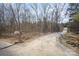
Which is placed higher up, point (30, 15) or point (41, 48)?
point (30, 15)

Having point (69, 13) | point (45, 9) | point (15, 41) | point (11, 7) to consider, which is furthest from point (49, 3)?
point (15, 41)

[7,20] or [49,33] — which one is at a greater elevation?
[7,20]

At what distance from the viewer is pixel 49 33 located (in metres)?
2.15

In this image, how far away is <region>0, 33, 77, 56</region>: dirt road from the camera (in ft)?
7.05

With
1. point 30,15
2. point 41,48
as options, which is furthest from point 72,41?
point 30,15

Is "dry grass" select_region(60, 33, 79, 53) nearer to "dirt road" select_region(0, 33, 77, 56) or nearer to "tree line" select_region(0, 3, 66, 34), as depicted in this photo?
"dirt road" select_region(0, 33, 77, 56)

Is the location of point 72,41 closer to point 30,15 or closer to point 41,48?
point 41,48

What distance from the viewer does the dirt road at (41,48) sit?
7.05ft

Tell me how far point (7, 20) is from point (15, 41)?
257 mm

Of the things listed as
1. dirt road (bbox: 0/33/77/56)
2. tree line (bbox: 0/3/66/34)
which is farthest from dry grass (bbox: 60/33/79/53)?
tree line (bbox: 0/3/66/34)

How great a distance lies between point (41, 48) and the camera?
2.15 meters

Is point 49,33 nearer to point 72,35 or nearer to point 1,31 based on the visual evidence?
point 72,35

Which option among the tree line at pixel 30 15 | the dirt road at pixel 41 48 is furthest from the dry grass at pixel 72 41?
the tree line at pixel 30 15

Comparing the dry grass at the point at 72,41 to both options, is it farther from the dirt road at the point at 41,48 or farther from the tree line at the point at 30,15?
the tree line at the point at 30,15
